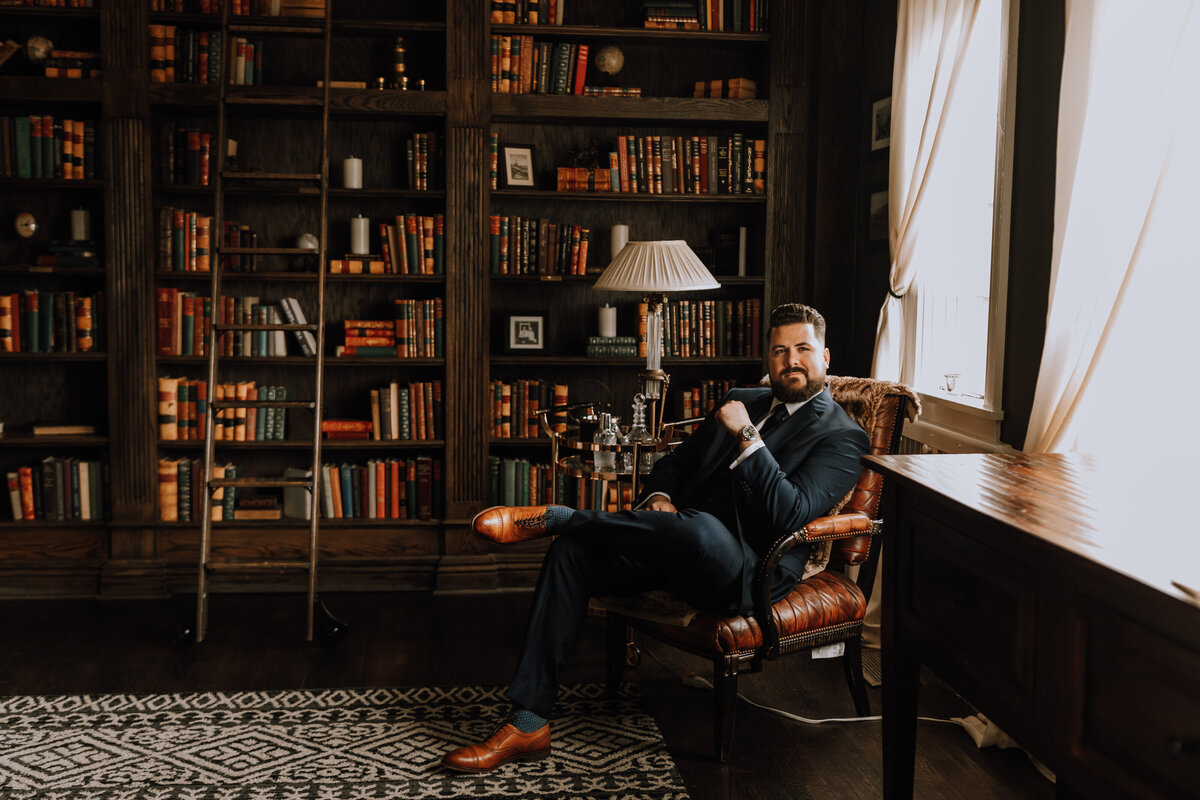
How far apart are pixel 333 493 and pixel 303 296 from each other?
3.10 ft

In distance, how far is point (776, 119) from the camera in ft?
14.8

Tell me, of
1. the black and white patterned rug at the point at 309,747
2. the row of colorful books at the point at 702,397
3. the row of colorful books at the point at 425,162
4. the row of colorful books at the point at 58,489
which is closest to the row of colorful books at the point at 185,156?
the row of colorful books at the point at 425,162

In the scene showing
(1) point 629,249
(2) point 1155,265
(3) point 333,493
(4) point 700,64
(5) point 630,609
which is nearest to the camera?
(2) point 1155,265

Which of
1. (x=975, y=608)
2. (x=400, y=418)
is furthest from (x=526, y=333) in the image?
(x=975, y=608)

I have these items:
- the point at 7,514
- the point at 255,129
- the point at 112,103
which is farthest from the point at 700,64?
the point at 7,514

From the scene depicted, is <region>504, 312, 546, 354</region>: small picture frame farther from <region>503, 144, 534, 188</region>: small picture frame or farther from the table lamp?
the table lamp

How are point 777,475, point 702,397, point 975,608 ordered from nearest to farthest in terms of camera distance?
point 975,608 < point 777,475 < point 702,397

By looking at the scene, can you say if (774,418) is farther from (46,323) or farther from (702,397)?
(46,323)

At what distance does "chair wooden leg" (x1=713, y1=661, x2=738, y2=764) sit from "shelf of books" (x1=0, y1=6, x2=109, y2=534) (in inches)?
121

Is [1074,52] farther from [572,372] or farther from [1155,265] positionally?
[572,372]

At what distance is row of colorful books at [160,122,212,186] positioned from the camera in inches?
170

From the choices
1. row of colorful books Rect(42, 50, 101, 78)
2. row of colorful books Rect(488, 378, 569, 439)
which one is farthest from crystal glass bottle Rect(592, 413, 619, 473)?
row of colorful books Rect(42, 50, 101, 78)

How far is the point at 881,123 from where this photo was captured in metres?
4.22

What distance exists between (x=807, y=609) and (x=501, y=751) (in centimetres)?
94
